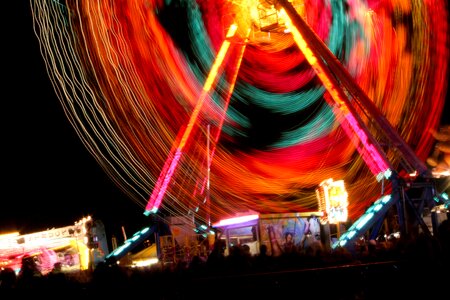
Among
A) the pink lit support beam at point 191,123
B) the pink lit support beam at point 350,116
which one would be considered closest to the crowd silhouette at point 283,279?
the pink lit support beam at point 350,116

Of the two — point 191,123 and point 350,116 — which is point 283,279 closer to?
point 350,116

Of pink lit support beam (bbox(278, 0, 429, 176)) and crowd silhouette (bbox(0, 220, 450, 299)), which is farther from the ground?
pink lit support beam (bbox(278, 0, 429, 176))

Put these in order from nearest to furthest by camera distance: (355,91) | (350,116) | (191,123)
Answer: (355,91), (350,116), (191,123)

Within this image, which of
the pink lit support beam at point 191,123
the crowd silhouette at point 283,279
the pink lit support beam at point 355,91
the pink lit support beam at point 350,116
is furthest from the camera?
the pink lit support beam at point 191,123

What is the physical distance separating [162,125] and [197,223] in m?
4.73

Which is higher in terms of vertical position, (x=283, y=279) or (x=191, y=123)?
(x=191, y=123)

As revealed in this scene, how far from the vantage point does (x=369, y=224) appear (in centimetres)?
1728

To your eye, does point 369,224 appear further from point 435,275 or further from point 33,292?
point 33,292

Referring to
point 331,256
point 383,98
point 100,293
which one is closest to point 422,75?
point 383,98

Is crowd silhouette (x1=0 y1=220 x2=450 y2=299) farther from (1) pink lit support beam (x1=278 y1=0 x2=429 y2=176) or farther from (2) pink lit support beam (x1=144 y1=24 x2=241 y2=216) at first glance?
(2) pink lit support beam (x1=144 y1=24 x2=241 y2=216)

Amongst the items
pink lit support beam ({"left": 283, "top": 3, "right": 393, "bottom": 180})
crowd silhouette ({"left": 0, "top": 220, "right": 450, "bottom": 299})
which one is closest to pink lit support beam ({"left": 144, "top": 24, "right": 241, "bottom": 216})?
pink lit support beam ({"left": 283, "top": 3, "right": 393, "bottom": 180})

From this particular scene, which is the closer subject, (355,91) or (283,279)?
(283,279)

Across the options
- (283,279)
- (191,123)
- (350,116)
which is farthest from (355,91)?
(283,279)

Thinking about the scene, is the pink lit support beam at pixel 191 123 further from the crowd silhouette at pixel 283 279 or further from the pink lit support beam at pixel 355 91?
the crowd silhouette at pixel 283 279
